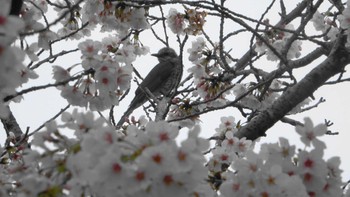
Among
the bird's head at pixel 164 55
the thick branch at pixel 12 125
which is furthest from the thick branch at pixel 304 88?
the bird's head at pixel 164 55

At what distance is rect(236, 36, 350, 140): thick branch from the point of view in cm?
351

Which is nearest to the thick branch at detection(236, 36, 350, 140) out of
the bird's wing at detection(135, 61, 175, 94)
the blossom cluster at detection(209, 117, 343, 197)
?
the blossom cluster at detection(209, 117, 343, 197)

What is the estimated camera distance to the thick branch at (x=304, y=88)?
138 inches

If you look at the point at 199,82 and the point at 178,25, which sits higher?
the point at 178,25

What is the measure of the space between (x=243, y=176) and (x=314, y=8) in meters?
2.10

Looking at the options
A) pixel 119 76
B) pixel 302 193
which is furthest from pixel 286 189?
pixel 119 76

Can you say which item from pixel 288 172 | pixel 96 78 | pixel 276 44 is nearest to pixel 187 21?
pixel 276 44

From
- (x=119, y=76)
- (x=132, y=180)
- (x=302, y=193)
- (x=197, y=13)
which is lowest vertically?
(x=132, y=180)

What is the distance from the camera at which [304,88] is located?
3.54 meters

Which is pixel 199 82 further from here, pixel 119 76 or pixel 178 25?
pixel 119 76

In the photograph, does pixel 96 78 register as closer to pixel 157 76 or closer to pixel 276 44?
pixel 276 44

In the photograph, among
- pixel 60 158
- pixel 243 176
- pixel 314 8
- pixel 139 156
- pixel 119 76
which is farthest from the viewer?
pixel 314 8

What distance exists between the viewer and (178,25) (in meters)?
4.78

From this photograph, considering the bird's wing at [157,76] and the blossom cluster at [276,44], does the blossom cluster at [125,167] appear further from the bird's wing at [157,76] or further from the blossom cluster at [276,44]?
the bird's wing at [157,76]
